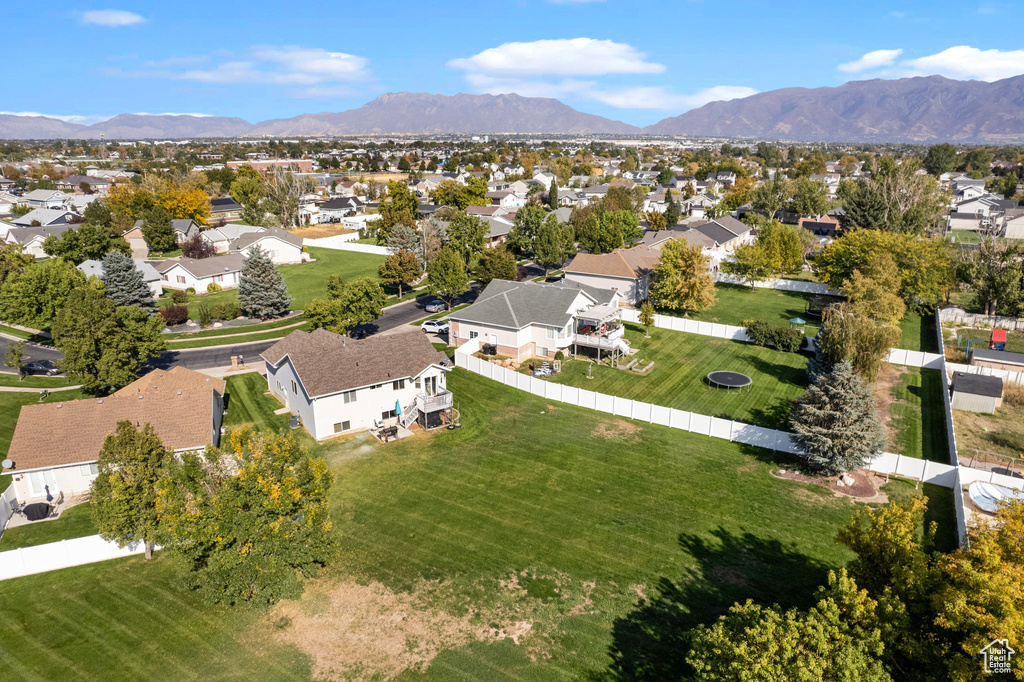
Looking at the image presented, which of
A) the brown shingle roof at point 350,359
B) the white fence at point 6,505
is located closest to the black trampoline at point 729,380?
the brown shingle roof at point 350,359

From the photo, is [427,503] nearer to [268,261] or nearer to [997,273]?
[268,261]

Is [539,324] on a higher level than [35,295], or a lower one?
lower

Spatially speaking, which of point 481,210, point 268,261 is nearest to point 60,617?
point 268,261

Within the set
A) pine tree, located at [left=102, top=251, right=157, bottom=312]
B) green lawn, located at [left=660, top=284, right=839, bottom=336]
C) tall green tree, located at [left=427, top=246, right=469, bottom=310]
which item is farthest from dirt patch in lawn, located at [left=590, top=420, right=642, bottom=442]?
pine tree, located at [left=102, top=251, right=157, bottom=312]

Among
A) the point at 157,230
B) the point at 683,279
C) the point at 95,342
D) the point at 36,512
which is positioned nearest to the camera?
the point at 36,512

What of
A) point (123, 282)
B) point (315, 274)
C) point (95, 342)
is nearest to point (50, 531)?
point (95, 342)

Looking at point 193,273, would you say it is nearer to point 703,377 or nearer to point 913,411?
point 703,377

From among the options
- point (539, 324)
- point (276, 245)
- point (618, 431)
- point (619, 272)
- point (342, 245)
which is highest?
point (276, 245)

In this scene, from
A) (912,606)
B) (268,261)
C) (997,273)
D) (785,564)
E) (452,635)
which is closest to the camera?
(912,606)
